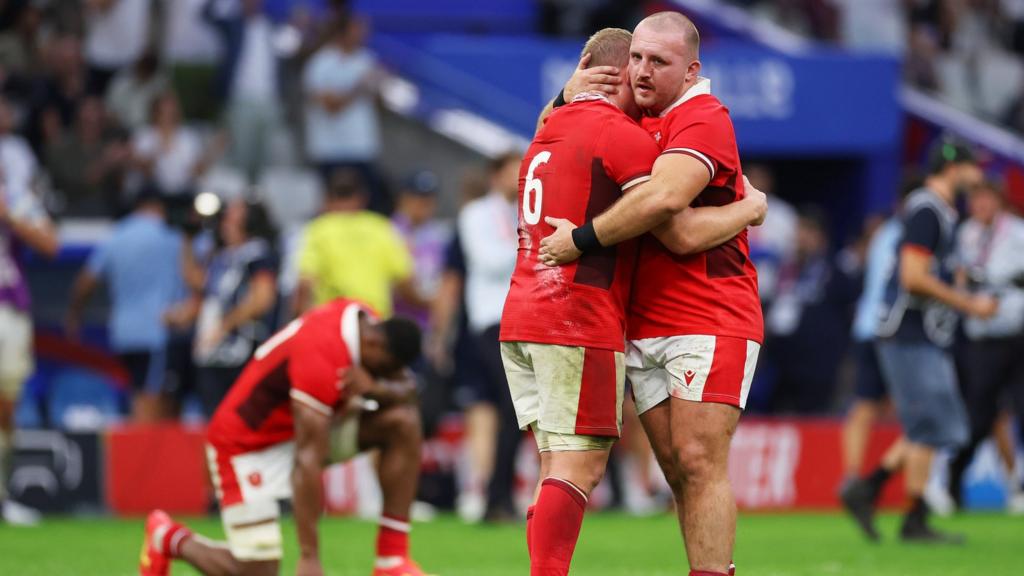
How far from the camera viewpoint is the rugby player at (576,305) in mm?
6715

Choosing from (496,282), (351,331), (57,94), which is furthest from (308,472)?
(57,94)

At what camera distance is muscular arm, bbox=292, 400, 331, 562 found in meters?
8.01

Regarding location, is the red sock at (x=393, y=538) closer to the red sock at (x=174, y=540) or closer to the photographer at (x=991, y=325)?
the red sock at (x=174, y=540)

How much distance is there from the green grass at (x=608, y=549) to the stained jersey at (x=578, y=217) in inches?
123

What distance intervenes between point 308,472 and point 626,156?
231 cm

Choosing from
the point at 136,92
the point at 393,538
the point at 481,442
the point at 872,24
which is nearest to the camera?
the point at 393,538

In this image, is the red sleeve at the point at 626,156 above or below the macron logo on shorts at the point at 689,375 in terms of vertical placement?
above

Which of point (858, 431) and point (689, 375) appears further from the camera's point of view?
point (858, 431)

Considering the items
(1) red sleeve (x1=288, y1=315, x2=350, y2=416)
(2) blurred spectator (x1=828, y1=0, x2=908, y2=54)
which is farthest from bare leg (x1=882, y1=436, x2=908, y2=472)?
(2) blurred spectator (x1=828, y1=0, x2=908, y2=54)

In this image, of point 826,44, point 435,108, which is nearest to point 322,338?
point 435,108

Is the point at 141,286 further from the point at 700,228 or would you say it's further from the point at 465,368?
the point at 700,228

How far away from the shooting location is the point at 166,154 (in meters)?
17.3

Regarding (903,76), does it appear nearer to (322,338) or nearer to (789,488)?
(789,488)

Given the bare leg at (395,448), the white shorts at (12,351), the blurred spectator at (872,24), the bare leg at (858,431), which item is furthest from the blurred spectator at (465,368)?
the blurred spectator at (872,24)
